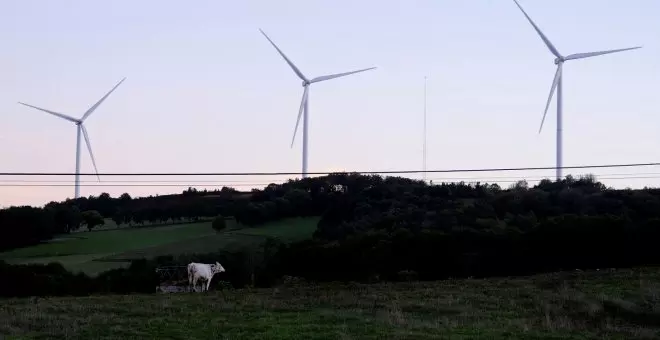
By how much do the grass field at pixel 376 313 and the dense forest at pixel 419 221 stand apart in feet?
42.6

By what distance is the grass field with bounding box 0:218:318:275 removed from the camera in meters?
67.1

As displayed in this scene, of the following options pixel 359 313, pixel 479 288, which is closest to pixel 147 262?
pixel 479 288

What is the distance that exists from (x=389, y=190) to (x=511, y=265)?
26.1 m

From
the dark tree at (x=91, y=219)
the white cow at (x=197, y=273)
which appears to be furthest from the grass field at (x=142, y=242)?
the white cow at (x=197, y=273)

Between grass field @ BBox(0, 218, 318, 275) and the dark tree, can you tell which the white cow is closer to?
grass field @ BBox(0, 218, 318, 275)

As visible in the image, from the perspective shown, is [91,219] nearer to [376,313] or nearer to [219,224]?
[219,224]

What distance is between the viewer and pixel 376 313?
2611 centimetres

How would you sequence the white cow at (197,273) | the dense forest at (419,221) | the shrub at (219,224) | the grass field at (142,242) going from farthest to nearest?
the shrub at (219,224) → the grass field at (142,242) → the dense forest at (419,221) → the white cow at (197,273)

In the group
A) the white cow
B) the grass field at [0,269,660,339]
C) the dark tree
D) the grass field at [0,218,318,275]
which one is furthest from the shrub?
the grass field at [0,269,660,339]

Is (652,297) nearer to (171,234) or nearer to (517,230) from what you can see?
(517,230)

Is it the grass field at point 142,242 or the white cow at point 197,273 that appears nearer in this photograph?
the white cow at point 197,273

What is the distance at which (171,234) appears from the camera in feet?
259

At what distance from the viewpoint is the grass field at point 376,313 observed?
72.5 ft

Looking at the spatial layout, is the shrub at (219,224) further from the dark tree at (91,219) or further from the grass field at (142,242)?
the dark tree at (91,219)
